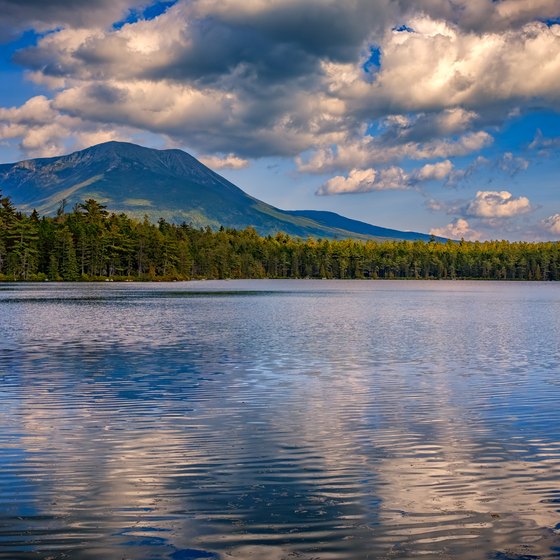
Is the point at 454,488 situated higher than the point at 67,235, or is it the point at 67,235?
the point at 67,235

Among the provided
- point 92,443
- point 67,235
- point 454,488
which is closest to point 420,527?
point 454,488

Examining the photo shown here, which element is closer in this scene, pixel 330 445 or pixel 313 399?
pixel 330 445

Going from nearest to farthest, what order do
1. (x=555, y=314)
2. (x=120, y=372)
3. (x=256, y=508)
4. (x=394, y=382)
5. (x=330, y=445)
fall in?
1. (x=256, y=508)
2. (x=330, y=445)
3. (x=394, y=382)
4. (x=120, y=372)
5. (x=555, y=314)

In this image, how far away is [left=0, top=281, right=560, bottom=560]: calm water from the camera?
465 inches

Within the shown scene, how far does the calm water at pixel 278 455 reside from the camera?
11.8 meters

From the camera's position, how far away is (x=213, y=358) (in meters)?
39.4

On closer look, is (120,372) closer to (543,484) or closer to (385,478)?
(385,478)

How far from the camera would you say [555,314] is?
272 ft

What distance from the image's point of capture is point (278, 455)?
1759cm

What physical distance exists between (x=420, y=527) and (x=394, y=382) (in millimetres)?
18722

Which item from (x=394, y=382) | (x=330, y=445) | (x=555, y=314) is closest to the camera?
(x=330, y=445)

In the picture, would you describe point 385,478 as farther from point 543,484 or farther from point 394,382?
point 394,382

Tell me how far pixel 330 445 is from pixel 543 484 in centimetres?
563

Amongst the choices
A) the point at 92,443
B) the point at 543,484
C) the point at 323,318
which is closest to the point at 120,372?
the point at 92,443
